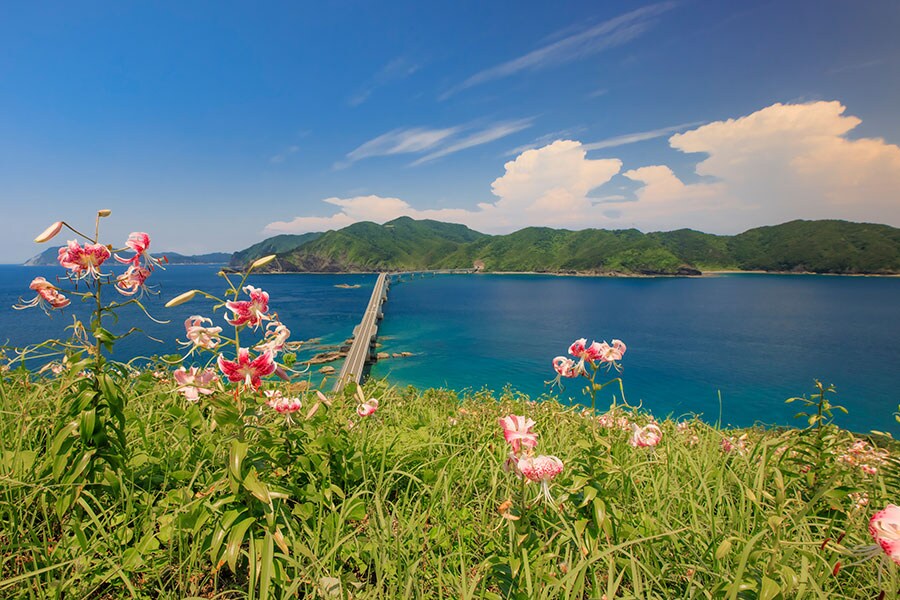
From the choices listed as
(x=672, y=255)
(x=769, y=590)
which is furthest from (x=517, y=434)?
(x=672, y=255)

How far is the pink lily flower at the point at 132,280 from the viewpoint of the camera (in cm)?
223

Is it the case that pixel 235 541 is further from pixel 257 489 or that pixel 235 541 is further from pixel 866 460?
pixel 866 460

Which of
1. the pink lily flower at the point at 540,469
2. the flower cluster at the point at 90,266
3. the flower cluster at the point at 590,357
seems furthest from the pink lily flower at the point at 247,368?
the flower cluster at the point at 590,357

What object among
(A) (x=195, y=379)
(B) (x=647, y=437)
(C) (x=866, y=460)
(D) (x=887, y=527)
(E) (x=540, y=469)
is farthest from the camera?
(C) (x=866, y=460)

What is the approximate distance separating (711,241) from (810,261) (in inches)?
1686

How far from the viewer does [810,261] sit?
13212 centimetres

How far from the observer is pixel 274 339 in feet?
6.59

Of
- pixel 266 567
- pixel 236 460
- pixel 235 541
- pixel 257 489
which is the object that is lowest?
A: pixel 266 567

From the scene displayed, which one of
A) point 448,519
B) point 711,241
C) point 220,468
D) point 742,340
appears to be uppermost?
point 711,241

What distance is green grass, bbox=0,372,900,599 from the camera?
5.98ft

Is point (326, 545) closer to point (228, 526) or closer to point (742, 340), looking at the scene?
point (228, 526)

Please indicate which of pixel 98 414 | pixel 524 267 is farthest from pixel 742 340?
pixel 524 267

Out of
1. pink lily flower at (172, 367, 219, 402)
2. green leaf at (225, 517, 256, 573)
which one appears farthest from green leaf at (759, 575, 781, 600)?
pink lily flower at (172, 367, 219, 402)

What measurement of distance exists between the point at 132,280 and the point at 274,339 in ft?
3.69
